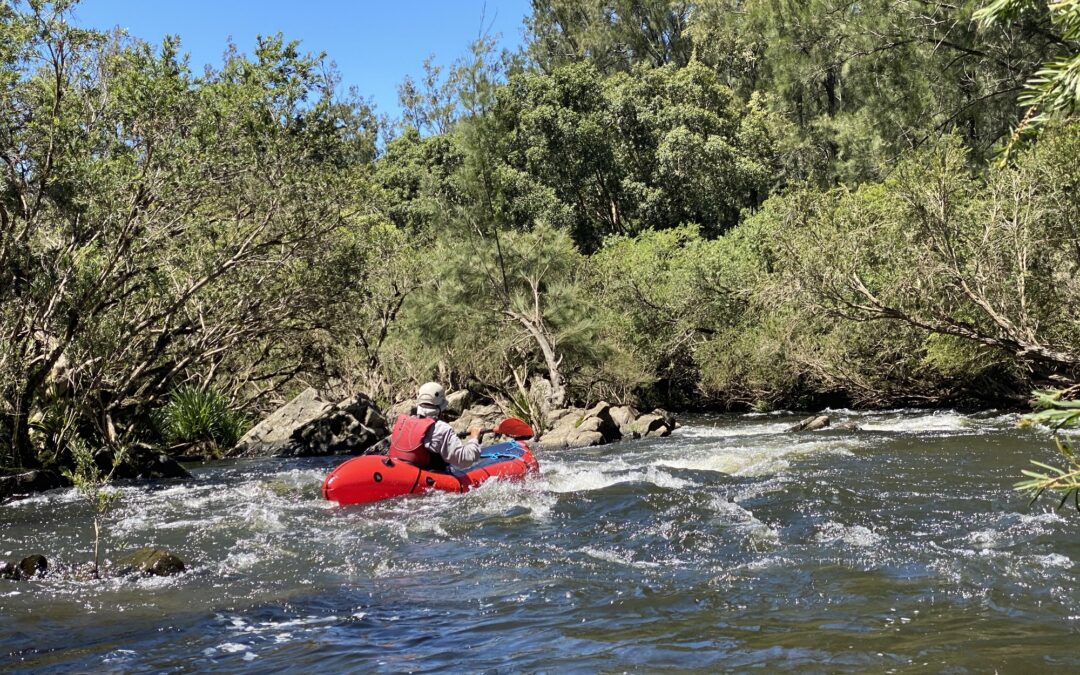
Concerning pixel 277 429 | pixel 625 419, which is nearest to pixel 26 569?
pixel 277 429

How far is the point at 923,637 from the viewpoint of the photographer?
4.24 m

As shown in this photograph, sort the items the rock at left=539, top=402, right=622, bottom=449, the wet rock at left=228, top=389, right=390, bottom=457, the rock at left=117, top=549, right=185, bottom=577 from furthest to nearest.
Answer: the rock at left=539, top=402, right=622, bottom=449
the wet rock at left=228, top=389, right=390, bottom=457
the rock at left=117, top=549, right=185, bottom=577

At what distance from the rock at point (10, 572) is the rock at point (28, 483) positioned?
13.6 ft

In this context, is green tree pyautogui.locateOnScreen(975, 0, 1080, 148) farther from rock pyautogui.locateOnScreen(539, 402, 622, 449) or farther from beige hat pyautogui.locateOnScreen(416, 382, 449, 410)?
rock pyautogui.locateOnScreen(539, 402, 622, 449)

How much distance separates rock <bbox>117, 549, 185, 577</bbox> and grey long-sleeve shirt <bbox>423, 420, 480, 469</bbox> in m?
3.16

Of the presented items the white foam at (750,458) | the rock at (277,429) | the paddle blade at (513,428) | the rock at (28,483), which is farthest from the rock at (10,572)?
the rock at (277,429)

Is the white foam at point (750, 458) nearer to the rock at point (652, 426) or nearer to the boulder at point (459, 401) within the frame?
the rock at point (652, 426)

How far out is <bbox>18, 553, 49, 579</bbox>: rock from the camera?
6199 mm

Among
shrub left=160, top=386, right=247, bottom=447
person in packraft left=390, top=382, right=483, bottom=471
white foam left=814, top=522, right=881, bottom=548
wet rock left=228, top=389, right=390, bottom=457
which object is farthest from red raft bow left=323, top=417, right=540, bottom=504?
shrub left=160, top=386, right=247, bottom=447

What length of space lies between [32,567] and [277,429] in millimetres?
9513

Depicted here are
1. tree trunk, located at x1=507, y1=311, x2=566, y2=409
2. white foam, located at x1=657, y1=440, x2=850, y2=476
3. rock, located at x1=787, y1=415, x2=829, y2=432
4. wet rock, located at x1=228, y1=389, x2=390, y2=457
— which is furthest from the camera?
tree trunk, located at x1=507, y1=311, x2=566, y2=409

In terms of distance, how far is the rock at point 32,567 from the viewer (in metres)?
6.20

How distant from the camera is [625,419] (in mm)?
17641

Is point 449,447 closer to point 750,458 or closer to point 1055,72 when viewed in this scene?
point 750,458
